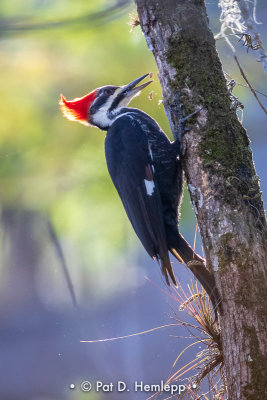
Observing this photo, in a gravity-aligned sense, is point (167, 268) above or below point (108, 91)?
below

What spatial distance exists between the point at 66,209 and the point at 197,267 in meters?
2.68

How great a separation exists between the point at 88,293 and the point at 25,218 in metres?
0.94

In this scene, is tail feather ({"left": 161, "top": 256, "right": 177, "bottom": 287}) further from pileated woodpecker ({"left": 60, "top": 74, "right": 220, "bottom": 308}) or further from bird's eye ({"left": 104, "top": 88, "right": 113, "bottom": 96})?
bird's eye ({"left": 104, "top": 88, "right": 113, "bottom": 96})

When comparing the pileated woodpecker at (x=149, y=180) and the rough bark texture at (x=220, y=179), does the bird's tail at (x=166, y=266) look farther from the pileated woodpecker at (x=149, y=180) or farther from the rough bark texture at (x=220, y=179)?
the rough bark texture at (x=220, y=179)

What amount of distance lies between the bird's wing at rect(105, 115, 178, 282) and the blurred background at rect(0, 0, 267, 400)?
57.0 inches

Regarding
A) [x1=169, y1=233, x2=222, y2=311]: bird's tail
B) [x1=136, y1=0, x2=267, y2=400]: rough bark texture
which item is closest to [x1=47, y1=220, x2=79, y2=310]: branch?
[x1=169, y1=233, x2=222, y2=311]: bird's tail

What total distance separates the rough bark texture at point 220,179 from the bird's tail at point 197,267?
0.21 ft

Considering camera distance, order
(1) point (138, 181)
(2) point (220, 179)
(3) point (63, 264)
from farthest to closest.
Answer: (3) point (63, 264), (1) point (138, 181), (2) point (220, 179)

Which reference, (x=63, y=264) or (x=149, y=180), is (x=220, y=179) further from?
(x=63, y=264)

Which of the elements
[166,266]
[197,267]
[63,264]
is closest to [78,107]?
[166,266]

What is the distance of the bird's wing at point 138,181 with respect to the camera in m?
2.27

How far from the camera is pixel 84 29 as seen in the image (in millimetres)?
4312

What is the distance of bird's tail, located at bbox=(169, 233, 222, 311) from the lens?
1.83m

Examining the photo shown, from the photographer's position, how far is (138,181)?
237 centimetres
